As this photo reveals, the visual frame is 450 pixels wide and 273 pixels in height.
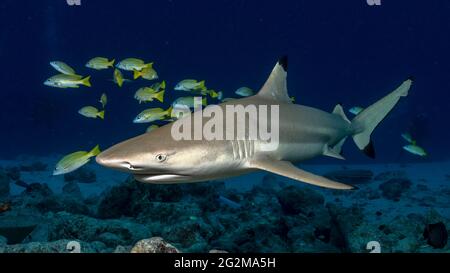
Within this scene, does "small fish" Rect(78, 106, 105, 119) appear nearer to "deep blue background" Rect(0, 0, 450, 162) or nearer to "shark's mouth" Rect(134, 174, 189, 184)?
"shark's mouth" Rect(134, 174, 189, 184)

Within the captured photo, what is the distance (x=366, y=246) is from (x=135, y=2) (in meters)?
89.6

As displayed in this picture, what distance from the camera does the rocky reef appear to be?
6344 mm

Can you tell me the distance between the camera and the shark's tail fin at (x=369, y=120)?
6.34 meters

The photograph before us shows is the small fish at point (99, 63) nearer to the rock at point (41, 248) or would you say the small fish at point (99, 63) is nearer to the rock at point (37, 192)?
the rock at point (37, 192)

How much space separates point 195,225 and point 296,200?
13.7 ft

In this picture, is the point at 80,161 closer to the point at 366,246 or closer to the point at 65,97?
the point at 366,246

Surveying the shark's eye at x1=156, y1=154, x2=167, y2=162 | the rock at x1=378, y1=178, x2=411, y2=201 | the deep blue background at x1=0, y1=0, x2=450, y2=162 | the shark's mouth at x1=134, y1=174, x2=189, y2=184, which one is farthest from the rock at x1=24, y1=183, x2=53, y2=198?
the deep blue background at x1=0, y1=0, x2=450, y2=162

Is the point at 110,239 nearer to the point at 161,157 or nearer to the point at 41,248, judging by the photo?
the point at 41,248

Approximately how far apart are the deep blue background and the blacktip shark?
6696cm

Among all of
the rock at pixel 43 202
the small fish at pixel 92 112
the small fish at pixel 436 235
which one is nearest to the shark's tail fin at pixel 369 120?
the small fish at pixel 436 235

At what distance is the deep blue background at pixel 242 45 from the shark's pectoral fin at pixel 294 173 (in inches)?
2696

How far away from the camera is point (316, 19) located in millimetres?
101625

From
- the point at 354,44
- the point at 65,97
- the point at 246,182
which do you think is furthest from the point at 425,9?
the point at 246,182

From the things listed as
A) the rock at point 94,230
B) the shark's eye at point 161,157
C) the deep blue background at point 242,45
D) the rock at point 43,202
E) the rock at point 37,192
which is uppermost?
the deep blue background at point 242,45
